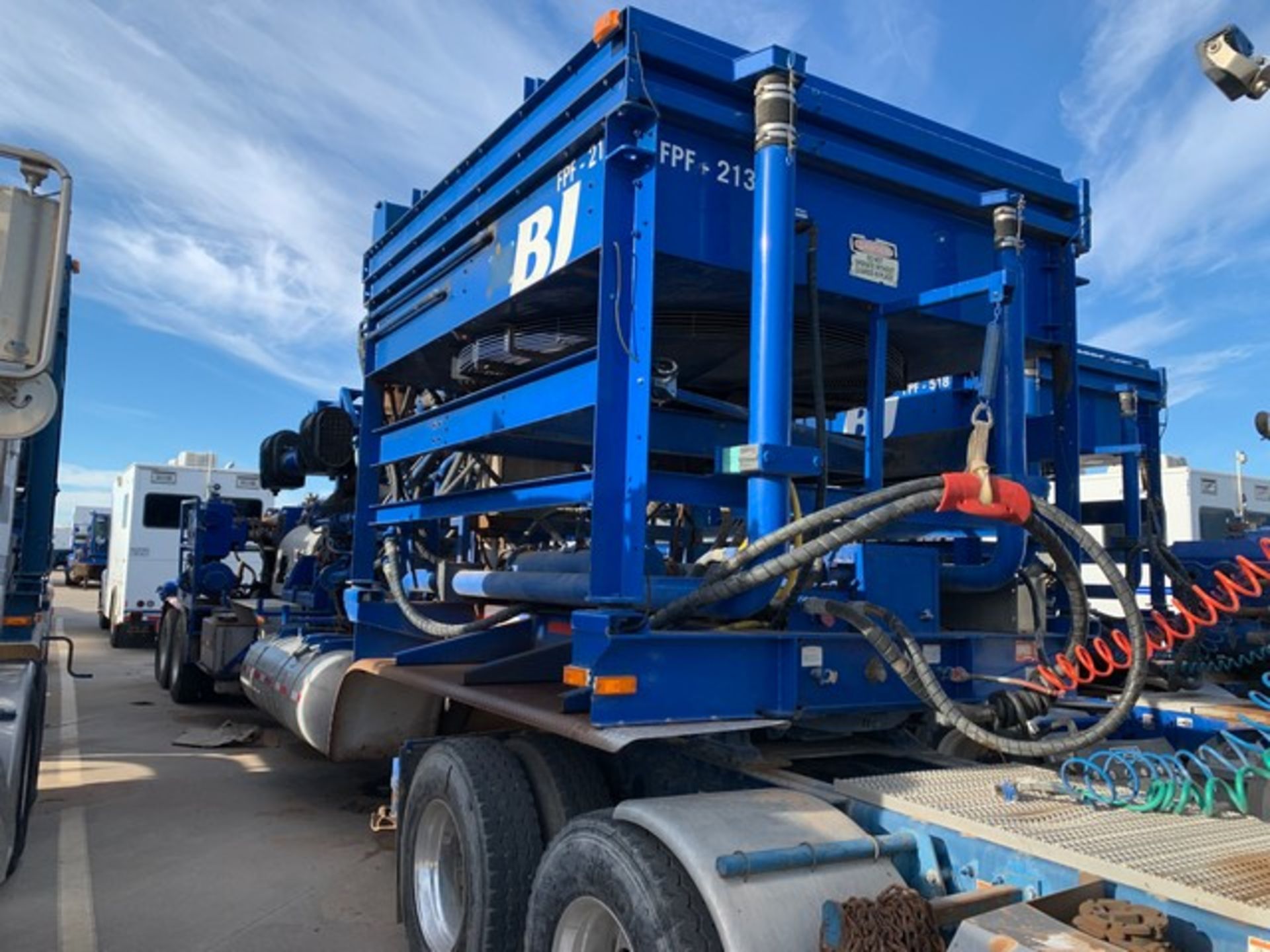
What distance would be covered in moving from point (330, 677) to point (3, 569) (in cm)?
254

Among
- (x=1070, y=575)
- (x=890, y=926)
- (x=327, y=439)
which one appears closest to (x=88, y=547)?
(x=327, y=439)

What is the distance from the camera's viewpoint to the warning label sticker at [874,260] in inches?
155

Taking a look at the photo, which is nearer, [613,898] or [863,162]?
[613,898]

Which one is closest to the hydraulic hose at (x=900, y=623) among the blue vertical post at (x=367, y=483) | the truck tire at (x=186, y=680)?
the blue vertical post at (x=367, y=483)

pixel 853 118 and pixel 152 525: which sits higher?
pixel 853 118

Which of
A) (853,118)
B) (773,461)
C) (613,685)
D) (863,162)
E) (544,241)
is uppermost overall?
(853,118)

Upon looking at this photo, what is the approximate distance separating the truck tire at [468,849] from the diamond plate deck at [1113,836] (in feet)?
4.73

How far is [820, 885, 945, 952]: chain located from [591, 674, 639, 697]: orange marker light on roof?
3.32ft

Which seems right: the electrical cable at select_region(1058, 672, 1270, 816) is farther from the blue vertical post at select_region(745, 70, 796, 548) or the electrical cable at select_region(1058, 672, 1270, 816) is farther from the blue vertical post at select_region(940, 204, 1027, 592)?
the blue vertical post at select_region(745, 70, 796, 548)

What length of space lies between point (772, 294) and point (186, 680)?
10511mm

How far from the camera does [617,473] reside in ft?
11.1

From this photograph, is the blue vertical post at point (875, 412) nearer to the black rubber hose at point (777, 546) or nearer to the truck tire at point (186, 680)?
the black rubber hose at point (777, 546)

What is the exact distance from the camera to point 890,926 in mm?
2221

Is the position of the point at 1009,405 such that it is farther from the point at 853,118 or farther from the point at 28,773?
the point at 28,773
